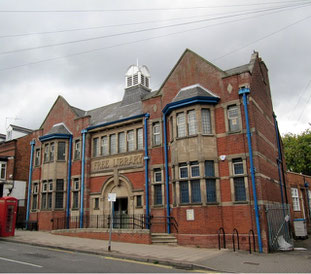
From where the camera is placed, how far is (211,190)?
15695 mm

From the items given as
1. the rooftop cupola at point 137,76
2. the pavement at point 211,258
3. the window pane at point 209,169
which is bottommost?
the pavement at point 211,258

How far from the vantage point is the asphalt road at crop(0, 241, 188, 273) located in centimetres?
915

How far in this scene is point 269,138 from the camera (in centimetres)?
1872

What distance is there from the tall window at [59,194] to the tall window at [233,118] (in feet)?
45.5

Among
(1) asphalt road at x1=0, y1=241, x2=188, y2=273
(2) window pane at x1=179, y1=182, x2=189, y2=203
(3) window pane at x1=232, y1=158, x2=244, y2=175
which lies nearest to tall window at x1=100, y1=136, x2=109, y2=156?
(2) window pane at x1=179, y1=182, x2=189, y2=203

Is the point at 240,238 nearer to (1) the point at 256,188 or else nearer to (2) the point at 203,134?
(1) the point at 256,188

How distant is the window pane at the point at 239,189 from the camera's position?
15.1 metres

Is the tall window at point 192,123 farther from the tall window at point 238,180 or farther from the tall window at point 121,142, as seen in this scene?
the tall window at point 121,142

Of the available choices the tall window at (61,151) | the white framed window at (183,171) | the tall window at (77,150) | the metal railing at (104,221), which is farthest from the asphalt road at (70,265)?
the tall window at (61,151)

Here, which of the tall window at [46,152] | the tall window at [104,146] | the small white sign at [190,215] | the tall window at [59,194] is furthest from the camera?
the tall window at [46,152]

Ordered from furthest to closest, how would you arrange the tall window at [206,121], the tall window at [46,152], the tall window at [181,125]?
the tall window at [46,152] → the tall window at [181,125] → the tall window at [206,121]

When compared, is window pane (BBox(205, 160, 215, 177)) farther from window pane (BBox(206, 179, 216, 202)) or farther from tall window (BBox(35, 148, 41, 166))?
tall window (BBox(35, 148, 41, 166))

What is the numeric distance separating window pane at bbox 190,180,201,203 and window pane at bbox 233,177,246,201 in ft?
6.06

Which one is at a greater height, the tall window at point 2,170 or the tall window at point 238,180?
the tall window at point 2,170
